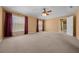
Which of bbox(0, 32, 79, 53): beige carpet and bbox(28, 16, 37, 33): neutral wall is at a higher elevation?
bbox(28, 16, 37, 33): neutral wall

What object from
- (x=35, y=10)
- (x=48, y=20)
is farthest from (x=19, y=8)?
(x=48, y=20)

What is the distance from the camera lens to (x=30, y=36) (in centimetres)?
219

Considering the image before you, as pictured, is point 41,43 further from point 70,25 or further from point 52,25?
point 70,25

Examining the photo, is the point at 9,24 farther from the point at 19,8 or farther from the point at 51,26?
the point at 51,26

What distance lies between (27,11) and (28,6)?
12 centimetres

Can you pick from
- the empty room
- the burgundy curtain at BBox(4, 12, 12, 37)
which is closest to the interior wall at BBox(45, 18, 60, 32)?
the empty room

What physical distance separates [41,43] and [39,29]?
352 millimetres

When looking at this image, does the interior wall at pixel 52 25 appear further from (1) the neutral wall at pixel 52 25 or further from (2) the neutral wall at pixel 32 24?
(2) the neutral wall at pixel 32 24

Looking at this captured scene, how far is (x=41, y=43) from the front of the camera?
6.96 feet

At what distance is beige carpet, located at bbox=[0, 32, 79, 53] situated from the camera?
6.54 ft

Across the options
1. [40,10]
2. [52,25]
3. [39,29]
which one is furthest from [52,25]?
[40,10]

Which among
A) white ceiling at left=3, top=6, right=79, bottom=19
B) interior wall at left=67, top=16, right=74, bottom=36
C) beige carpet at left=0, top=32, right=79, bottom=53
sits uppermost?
white ceiling at left=3, top=6, right=79, bottom=19

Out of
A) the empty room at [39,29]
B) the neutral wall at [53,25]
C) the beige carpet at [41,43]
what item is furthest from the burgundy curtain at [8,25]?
the neutral wall at [53,25]

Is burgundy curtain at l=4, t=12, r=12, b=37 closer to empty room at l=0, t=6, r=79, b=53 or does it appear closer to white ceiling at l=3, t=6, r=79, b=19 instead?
empty room at l=0, t=6, r=79, b=53
